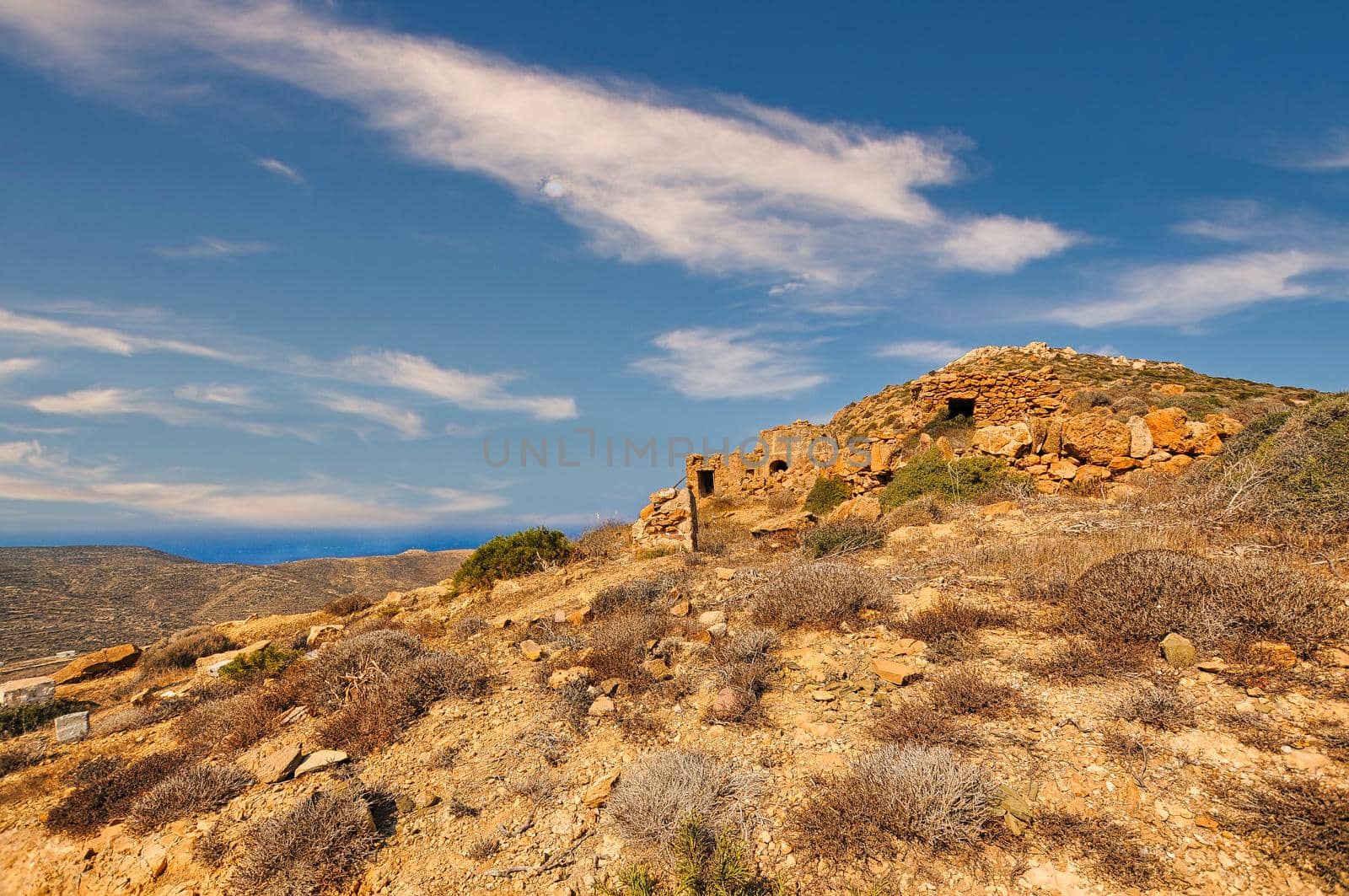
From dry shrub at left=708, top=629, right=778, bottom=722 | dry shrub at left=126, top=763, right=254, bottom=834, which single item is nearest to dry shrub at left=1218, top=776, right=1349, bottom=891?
dry shrub at left=708, top=629, right=778, bottom=722

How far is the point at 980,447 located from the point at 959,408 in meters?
7.22

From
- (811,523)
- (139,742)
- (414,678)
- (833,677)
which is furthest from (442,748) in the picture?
(811,523)

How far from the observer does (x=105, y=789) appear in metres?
5.21

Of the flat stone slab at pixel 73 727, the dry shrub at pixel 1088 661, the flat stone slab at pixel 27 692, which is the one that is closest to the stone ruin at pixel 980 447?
the dry shrub at pixel 1088 661

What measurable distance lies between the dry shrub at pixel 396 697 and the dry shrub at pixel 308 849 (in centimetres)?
111

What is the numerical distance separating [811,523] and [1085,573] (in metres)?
7.27

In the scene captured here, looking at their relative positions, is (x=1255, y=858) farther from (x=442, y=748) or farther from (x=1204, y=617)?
(x=442, y=748)

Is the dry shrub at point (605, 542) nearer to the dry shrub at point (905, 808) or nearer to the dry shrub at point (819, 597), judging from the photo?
the dry shrub at point (819, 597)

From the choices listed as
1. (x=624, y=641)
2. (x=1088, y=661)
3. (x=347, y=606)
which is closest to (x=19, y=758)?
(x=347, y=606)

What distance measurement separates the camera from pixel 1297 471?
7238 mm

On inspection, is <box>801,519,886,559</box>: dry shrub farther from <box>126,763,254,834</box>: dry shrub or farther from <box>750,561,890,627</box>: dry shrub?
<box>126,763,254,834</box>: dry shrub

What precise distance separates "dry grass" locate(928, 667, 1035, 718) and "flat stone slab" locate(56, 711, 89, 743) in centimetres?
1009

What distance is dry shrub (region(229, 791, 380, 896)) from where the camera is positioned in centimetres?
376

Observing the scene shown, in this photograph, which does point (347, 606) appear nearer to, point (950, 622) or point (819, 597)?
point (819, 597)
